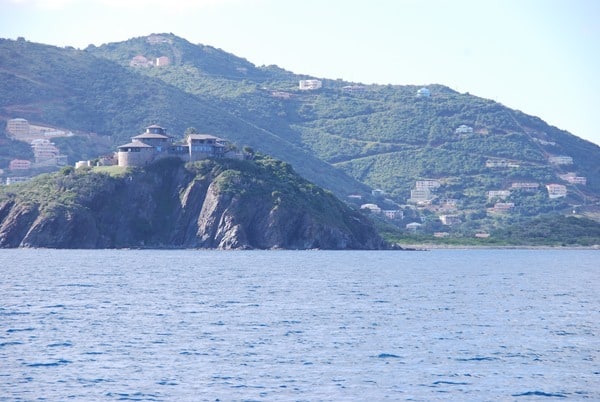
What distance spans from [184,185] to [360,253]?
30.5m

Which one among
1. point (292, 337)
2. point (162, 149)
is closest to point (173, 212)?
point (162, 149)

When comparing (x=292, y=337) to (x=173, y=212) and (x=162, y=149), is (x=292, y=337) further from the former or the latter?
(x=162, y=149)

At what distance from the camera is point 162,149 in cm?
18200

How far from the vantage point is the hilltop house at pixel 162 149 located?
17862cm

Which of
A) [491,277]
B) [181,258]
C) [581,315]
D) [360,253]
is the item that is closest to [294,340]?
[581,315]

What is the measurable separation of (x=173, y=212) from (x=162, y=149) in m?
13.8

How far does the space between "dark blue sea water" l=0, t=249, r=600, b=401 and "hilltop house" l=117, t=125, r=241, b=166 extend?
2700 inches

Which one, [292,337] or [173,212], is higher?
[173,212]

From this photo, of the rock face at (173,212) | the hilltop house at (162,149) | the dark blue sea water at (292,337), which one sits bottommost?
the dark blue sea water at (292,337)

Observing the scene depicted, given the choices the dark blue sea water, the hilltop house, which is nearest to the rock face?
the hilltop house

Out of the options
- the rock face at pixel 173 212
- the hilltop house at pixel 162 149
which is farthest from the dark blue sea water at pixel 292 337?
the hilltop house at pixel 162 149

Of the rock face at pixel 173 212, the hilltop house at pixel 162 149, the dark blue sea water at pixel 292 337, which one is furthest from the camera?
the hilltop house at pixel 162 149

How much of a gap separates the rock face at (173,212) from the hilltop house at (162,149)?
92.2 inches

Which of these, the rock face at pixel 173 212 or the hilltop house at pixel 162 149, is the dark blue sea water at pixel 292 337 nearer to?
the rock face at pixel 173 212
